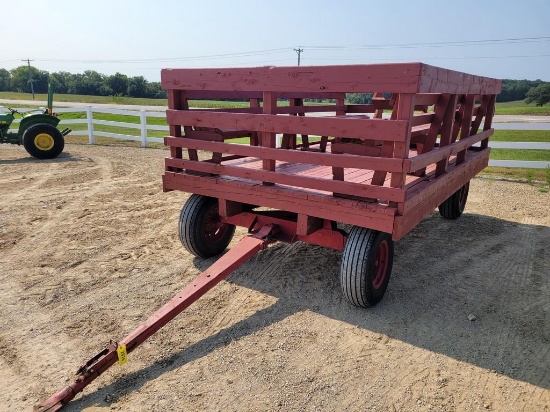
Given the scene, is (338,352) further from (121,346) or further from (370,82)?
(370,82)

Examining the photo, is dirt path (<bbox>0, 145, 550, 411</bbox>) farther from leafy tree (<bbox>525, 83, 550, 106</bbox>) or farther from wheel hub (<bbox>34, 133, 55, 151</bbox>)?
leafy tree (<bbox>525, 83, 550, 106</bbox>)

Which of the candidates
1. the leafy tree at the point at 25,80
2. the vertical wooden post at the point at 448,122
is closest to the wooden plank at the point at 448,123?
the vertical wooden post at the point at 448,122

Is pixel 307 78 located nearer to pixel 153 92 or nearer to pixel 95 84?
pixel 153 92

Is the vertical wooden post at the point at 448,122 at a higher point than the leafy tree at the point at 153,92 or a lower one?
lower

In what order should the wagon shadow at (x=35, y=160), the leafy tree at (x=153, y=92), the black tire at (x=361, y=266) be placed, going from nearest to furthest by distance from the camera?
the black tire at (x=361, y=266)
the wagon shadow at (x=35, y=160)
the leafy tree at (x=153, y=92)

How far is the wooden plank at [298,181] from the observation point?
9.68 feet

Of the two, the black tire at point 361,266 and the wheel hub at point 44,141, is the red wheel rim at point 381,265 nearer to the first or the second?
the black tire at point 361,266

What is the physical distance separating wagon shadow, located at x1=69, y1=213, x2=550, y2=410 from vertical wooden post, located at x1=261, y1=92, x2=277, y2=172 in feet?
3.62

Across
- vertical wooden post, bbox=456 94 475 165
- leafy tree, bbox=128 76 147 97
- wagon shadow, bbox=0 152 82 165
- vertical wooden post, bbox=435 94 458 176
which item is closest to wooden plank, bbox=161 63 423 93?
vertical wooden post, bbox=435 94 458 176

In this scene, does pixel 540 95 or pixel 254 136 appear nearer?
pixel 254 136

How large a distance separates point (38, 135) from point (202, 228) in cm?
722

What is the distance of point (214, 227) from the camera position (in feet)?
14.5

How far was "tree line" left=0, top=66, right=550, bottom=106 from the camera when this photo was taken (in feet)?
194

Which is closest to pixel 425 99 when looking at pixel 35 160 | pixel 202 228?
pixel 202 228
